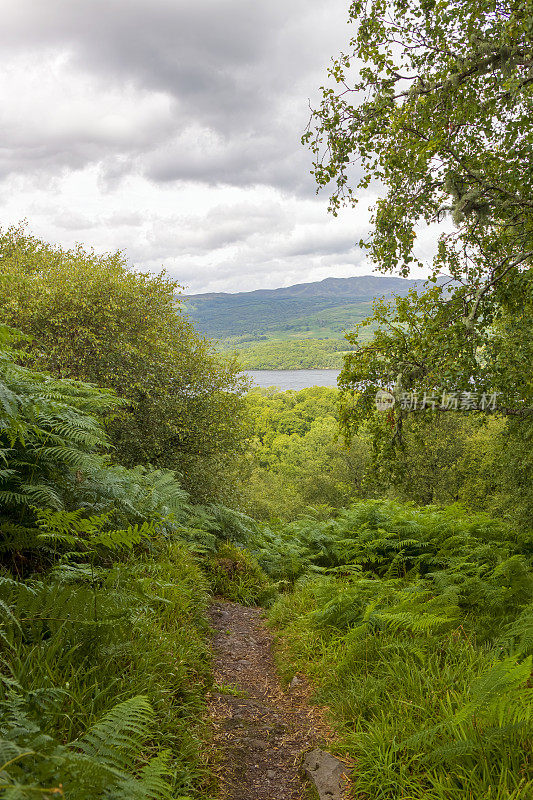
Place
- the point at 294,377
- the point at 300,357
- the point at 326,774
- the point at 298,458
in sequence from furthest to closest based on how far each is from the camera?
the point at 300,357 → the point at 294,377 → the point at 298,458 → the point at 326,774

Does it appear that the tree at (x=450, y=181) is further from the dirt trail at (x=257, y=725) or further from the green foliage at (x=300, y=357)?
the green foliage at (x=300, y=357)

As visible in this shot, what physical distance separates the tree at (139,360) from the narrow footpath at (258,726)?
22.6ft

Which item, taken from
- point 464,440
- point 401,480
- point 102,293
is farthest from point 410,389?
point 464,440

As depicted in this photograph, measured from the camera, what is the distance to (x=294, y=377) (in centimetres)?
15250

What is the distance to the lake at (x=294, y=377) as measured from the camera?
13538 cm

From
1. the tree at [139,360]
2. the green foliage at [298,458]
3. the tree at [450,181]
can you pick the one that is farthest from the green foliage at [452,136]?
the tree at [139,360]

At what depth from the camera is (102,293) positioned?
1258cm

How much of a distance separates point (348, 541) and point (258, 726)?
4809 millimetres

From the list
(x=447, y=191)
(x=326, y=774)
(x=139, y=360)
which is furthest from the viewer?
(x=139, y=360)

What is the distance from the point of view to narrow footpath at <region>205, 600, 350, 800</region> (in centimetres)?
329

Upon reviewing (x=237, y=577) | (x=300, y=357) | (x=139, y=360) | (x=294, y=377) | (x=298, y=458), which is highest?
(x=300, y=357)

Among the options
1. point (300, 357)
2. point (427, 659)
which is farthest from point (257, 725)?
point (300, 357)

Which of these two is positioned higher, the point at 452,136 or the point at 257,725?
the point at 452,136

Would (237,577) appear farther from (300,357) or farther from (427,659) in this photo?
(300,357)
